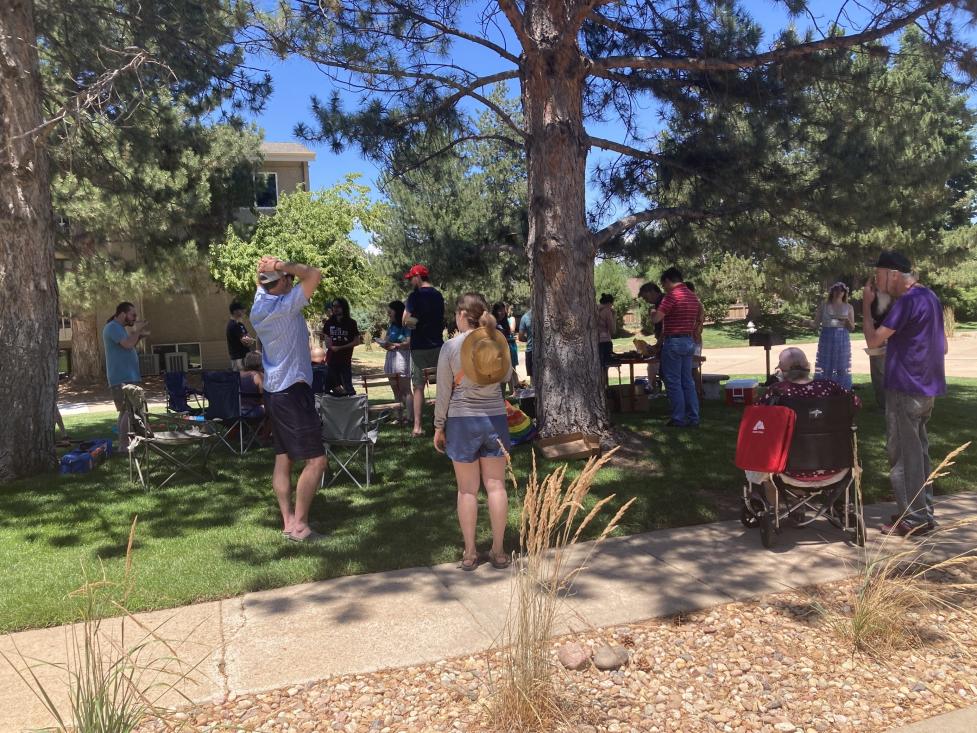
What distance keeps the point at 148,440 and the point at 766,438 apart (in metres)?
4.96

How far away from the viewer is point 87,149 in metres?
10.2

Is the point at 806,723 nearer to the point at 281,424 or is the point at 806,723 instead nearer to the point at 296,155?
the point at 281,424

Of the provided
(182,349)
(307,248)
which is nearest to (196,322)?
(182,349)

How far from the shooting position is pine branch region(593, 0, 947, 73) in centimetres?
674

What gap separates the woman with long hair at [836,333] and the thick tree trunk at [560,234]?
3.30 m

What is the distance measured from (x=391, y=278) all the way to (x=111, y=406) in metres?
11.5

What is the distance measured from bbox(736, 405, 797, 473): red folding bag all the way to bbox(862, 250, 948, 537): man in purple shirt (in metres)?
0.79

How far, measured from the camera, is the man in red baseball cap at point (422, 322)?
26.5 feet

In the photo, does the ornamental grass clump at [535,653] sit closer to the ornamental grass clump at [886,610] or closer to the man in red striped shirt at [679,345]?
the ornamental grass clump at [886,610]

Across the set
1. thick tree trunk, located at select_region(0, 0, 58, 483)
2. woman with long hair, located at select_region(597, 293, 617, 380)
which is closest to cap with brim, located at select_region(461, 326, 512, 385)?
thick tree trunk, located at select_region(0, 0, 58, 483)

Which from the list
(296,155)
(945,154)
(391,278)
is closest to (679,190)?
(945,154)

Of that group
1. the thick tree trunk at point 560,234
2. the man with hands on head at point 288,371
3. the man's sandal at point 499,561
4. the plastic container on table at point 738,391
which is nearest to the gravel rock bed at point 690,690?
the man's sandal at point 499,561

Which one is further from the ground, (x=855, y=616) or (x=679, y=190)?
(x=679, y=190)

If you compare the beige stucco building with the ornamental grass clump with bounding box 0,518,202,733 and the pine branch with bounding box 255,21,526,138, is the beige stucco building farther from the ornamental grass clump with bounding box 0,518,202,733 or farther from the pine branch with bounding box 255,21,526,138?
the ornamental grass clump with bounding box 0,518,202,733
